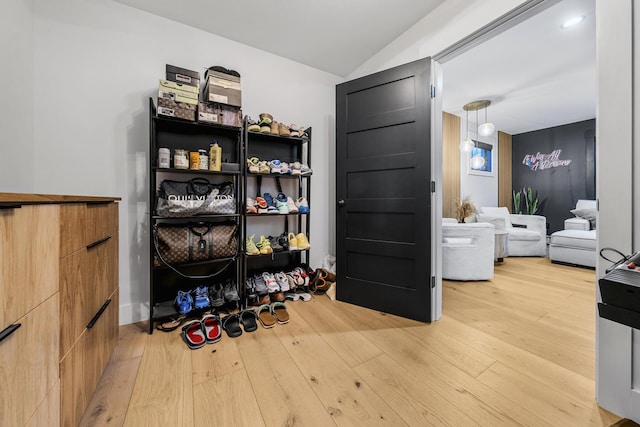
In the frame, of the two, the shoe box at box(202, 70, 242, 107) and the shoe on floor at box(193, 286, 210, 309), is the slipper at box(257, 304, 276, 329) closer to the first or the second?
the shoe on floor at box(193, 286, 210, 309)

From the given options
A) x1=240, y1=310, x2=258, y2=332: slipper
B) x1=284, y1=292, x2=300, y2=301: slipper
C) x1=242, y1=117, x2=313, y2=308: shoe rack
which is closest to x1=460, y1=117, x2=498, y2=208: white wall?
x1=242, y1=117, x2=313, y2=308: shoe rack

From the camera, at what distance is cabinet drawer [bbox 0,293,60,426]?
0.57m

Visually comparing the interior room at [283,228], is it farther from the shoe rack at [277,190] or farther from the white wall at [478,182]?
the white wall at [478,182]

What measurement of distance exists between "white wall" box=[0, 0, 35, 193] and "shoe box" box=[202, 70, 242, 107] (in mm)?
989

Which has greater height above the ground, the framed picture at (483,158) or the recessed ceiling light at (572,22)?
the recessed ceiling light at (572,22)

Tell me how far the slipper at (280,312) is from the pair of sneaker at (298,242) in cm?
49

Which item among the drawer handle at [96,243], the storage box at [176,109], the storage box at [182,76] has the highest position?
the storage box at [182,76]

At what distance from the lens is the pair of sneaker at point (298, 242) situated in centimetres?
225

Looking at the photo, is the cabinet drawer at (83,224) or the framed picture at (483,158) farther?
the framed picture at (483,158)

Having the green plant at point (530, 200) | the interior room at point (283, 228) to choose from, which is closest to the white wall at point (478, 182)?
the green plant at point (530, 200)

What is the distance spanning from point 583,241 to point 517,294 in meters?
1.89

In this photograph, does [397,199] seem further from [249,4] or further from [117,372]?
[117,372]

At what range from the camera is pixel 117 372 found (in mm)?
1273

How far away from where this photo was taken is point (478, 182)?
4.90m
